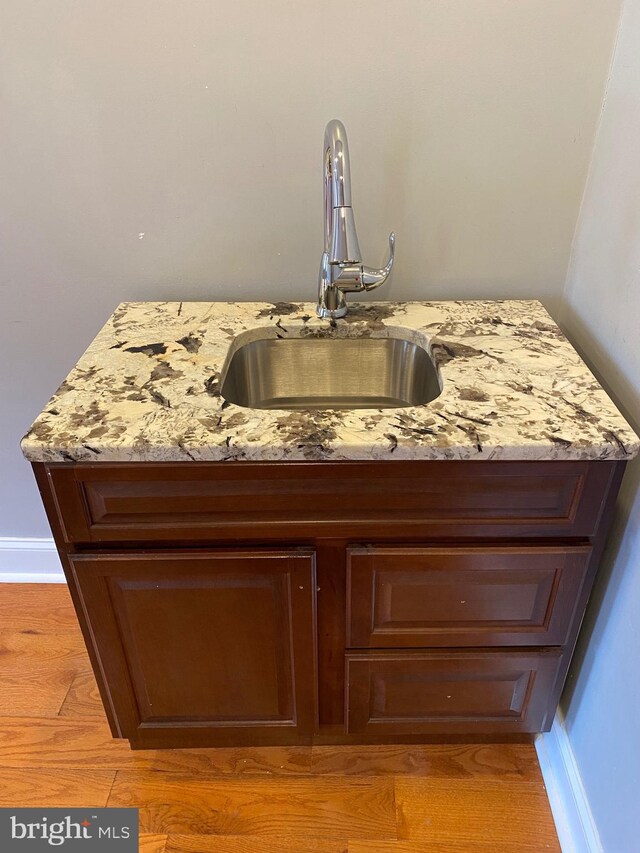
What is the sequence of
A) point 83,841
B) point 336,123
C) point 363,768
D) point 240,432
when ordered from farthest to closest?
point 363,768
point 83,841
point 336,123
point 240,432

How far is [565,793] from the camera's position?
1.28 metres

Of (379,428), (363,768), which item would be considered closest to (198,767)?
(363,768)

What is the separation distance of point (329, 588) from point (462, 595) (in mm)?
246

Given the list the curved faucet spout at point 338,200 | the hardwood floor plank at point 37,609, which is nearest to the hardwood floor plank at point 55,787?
the hardwood floor plank at point 37,609

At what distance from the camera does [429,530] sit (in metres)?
1.06

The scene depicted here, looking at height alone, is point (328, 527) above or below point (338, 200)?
below

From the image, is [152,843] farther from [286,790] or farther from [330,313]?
A: [330,313]

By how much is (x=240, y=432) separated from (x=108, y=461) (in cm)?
21

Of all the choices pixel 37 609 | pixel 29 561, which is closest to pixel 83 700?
pixel 37 609

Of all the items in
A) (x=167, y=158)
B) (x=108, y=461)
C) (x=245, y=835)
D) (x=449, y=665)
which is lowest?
(x=245, y=835)

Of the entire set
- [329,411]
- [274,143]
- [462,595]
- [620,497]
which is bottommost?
[462,595]

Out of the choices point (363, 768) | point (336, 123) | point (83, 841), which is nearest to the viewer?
point (336, 123)

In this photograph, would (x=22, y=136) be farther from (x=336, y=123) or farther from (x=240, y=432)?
(x=240, y=432)

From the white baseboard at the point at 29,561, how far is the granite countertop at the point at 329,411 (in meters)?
0.86
